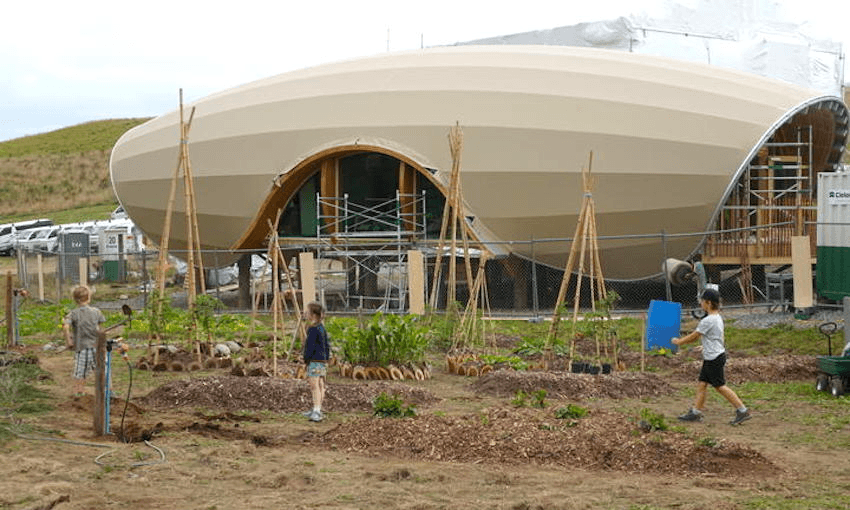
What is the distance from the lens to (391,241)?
95.2 ft

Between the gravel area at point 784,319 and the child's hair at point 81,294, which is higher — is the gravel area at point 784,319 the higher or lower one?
the lower one

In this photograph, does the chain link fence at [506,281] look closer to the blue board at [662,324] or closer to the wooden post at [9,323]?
the blue board at [662,324]

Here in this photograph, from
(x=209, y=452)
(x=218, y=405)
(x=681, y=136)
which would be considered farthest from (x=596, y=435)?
(x=681, y=136)

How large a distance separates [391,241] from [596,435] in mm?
19169

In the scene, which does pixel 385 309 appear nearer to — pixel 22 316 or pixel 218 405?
pixel 22 316

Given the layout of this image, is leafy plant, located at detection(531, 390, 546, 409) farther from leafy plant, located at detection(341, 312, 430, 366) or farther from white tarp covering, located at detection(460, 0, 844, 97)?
white tarp covering, located at detection(460, 0, 844, 97)

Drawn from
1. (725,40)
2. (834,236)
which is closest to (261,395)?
(834,236)

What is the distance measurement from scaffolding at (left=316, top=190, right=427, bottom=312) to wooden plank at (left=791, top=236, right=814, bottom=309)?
10.3 metres

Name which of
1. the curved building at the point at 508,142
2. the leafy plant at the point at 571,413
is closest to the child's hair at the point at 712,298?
the leafy plant at the point at 571,413

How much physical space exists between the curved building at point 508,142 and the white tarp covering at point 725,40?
26038 mm

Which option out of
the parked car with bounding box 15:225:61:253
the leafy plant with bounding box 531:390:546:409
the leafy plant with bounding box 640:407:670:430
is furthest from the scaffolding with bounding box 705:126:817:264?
the parked car with bounding box 15:225:61:253

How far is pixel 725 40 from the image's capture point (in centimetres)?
5991

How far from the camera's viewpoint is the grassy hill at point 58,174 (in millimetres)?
74562

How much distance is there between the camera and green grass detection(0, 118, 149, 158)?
310 feet
